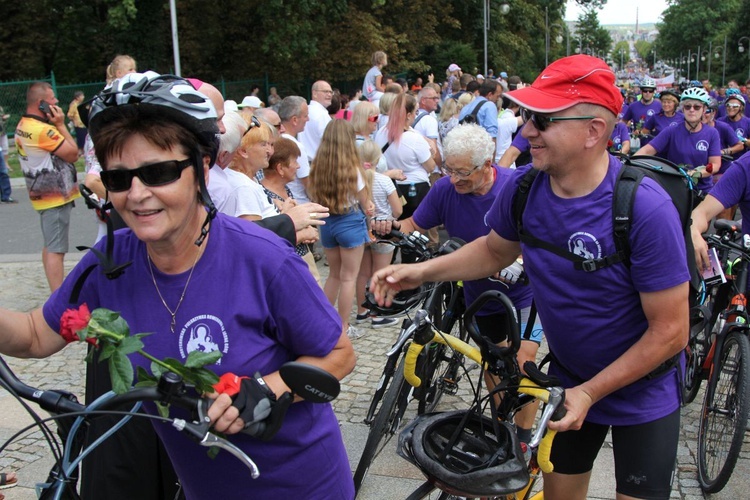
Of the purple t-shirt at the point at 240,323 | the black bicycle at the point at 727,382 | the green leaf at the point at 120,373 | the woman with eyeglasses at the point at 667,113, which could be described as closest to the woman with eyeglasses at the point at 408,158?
the black bicycle at the point at 727,382

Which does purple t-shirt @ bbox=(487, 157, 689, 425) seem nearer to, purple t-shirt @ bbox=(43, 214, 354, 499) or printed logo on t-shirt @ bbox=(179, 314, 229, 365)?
purple t-shirt @ bbox=(43, 214, 354, 499)

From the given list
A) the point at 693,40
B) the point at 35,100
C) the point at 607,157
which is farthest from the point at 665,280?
the point at 693,40

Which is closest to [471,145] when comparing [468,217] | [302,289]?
[468,217]

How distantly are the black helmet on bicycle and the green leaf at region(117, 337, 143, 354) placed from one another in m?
0.93

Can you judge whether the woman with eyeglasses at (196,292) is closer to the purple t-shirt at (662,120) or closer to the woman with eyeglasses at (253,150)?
the woman with eyeglasses at (253,150)

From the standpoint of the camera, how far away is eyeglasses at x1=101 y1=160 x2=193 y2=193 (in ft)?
6.43

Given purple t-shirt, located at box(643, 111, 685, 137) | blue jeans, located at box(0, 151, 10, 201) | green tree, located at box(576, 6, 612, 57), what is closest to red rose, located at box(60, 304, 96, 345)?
purple t-shirt, located at box(643, 111, 685, 137)

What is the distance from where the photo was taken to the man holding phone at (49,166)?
7.05 metres

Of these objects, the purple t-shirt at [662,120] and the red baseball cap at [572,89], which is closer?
the red baseball cap at [572,89]

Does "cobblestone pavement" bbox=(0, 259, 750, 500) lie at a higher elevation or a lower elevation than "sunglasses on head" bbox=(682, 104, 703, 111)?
lower

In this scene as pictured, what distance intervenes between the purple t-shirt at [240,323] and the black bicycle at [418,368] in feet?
3.48

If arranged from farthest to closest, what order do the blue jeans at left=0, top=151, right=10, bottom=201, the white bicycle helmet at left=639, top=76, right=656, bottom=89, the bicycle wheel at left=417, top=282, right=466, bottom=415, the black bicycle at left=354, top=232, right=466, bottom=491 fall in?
the blue jeans at left=0, top=151, right=10, bottom=201 < the white bicycle helmet at left=639, top=76, right=656, bottom=89 < the bicycle wheel at left=417, top=282, right=466, bottom=415 < the black bicycle at left=354, top=232, right=466, bottom=491

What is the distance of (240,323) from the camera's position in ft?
6.67

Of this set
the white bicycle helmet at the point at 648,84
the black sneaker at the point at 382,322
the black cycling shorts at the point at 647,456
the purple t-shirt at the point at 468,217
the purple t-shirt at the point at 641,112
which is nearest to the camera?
the black cycling shorts at the point at 647,456
